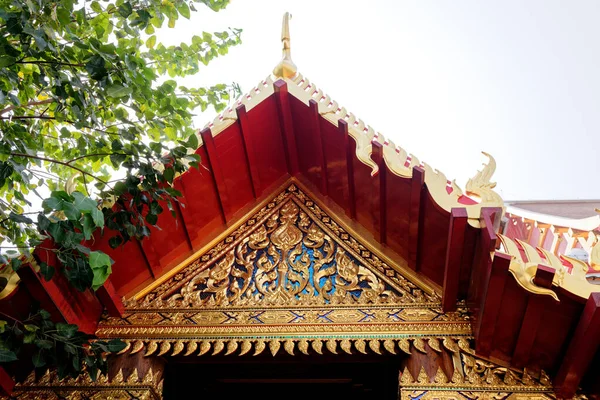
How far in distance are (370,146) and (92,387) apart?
7.04ft

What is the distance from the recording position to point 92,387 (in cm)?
312

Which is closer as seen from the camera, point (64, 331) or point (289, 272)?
point (64, 331)

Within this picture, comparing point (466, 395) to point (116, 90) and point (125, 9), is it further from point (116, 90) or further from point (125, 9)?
point (125, 9)

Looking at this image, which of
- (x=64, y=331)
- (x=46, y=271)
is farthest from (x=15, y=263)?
(x=64, y=331)

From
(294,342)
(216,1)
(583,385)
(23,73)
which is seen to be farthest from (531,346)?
(23,73)

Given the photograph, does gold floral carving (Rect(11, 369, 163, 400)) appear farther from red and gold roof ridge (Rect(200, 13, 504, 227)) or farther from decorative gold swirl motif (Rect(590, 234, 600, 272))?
decorative gold swirl motif (Rect(590, 234, 600, 272))

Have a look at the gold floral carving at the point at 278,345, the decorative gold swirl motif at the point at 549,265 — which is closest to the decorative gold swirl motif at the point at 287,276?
the gold floral carving at the point at 278,345

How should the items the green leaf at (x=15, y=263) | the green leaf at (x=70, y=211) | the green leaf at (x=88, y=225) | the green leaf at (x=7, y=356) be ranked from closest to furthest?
the green leaf at (x=70, y=211), the green leaf at (x=88, y=225), the green leaf at (x=7, y=356), the green leaf at (x=15, y=263)

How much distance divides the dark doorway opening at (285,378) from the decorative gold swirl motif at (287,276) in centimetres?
35

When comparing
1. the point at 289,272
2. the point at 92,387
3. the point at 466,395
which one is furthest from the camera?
the point at 289,272

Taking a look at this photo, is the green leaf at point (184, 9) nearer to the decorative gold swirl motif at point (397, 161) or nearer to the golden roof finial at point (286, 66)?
the decorative gold swirl motif at point (397, 161)

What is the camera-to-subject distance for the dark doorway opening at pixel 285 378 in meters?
3.39

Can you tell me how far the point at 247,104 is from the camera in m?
3.77

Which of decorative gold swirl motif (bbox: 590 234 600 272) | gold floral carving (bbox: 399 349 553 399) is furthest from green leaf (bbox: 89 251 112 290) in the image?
decorative gold swirl motif (bbox: 590 234 600 272)
